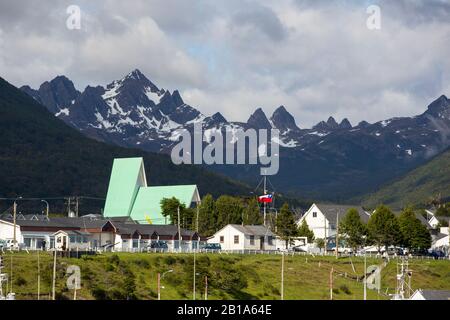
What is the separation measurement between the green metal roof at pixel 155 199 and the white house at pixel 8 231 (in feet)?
106

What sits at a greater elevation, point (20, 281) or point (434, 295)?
point (20, 281)

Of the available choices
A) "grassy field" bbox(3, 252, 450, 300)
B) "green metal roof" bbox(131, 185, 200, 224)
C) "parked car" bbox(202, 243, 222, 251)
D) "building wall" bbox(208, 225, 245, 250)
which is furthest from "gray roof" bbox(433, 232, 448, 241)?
"parked car" bbox(202, 243, 222, 251)

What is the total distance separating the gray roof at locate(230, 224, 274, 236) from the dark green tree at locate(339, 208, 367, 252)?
1075 centimetres

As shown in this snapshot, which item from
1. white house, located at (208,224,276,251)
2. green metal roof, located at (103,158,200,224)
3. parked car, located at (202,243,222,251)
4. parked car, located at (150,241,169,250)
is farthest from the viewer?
green metal roof, located at (103,158,200,224)

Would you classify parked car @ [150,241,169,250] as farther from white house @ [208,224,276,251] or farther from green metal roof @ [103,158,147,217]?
green metal roof @ [103,158,147,217]

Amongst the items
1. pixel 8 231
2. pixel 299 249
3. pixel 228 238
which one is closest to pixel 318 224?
pixel 299 249

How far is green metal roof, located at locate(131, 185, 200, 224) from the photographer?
158 meters

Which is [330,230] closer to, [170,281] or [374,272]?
[374,272]

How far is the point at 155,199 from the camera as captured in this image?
16238cm

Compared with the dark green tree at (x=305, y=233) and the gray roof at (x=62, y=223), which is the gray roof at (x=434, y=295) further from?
the dark green tree at (x=305, y=233)

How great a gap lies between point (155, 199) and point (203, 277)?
73074 mm

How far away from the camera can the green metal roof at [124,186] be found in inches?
6506

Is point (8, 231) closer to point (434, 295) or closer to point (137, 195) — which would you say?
point (137, 195)
